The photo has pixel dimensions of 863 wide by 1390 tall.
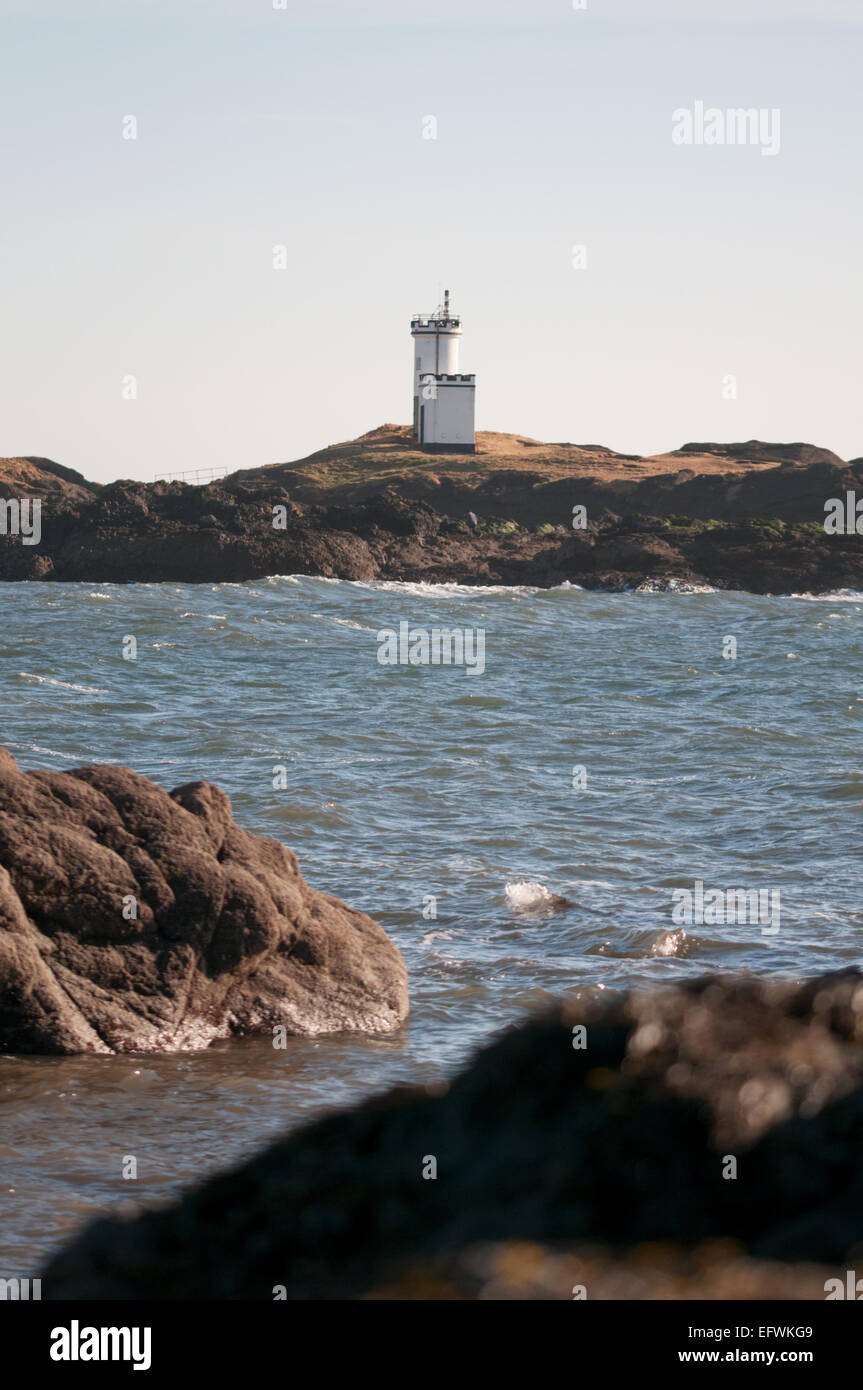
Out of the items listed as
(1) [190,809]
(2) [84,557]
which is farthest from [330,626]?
(1) [190,809]

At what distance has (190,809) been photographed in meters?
8.80

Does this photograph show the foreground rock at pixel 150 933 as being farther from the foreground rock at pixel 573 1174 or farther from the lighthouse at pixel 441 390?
the lighthouse at pixel 441 390

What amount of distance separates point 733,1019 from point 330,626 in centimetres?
4229

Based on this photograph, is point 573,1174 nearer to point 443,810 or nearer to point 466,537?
point 443,810

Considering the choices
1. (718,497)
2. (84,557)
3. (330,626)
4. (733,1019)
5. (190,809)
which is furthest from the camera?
(718,497)

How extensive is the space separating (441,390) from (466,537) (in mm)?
32612

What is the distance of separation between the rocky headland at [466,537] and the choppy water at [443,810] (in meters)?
21.7

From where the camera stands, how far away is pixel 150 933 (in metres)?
8.11

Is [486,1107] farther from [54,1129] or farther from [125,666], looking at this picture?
[125,666]

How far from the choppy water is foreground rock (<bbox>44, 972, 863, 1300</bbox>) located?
11.6 ft

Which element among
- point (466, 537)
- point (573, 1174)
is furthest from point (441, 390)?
point (573, 1174)

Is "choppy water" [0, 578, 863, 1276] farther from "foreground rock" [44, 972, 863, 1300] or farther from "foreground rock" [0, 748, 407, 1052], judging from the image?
"foreground rock" [44, 972, 863, 1300]

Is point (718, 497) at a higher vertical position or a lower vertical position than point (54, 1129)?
higher

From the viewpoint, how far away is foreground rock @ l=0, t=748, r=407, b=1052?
778cm
